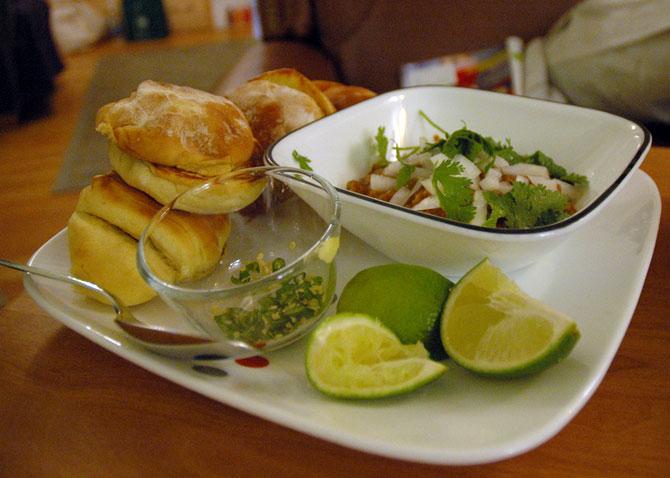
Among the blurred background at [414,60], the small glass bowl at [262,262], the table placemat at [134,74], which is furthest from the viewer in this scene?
the table placemat at [134,74]

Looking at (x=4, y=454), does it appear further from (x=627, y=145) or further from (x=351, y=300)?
(x=627, y=145)

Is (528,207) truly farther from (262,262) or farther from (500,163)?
(262,262)

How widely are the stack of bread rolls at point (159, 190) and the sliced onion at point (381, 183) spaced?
0.19 meters

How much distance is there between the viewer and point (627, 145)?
0.80 meters

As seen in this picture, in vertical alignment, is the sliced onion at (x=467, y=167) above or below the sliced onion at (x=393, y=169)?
above

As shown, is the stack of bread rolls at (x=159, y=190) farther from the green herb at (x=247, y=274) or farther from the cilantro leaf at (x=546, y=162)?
the cilantro leaf at (x=546, y=162)

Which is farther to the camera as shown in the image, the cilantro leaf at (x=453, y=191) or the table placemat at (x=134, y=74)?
the table placemat at (x=134, y=74)

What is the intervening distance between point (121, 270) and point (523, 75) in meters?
1.37

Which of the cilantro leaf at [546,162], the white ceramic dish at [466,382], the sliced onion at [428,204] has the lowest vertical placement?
the white ceramic dish at [466,382]

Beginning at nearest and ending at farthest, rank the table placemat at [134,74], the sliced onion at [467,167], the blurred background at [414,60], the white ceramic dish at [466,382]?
the white ceramic dish at [466,382] → the sliced onion at [467,167] → the blurred background at [414,60] → the table placemat at [134,74]

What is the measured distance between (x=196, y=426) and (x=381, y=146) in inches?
22.3

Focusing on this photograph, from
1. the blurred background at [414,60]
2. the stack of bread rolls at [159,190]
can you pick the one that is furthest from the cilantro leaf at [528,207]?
the blurred background at [414,60]

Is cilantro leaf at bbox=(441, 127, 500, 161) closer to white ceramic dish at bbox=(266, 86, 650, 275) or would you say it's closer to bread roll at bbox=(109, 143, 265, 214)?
white ceramic dish at bbox=(266, 86, 650, 275)

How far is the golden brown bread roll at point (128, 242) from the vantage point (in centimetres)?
69
